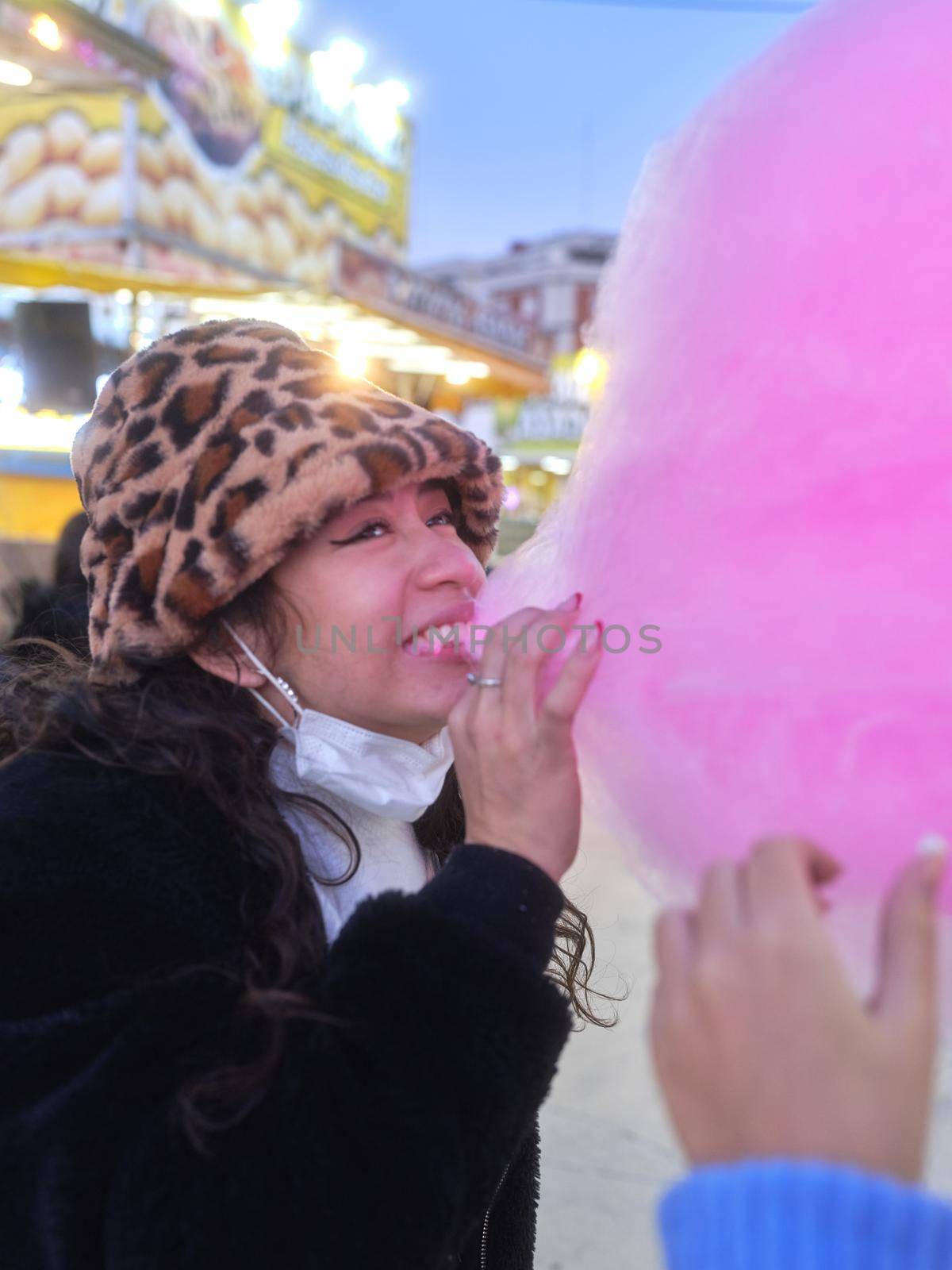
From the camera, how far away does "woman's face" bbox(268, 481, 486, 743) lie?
99 cm

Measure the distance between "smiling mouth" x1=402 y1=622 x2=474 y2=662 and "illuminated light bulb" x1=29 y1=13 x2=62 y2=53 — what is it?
4.73 m

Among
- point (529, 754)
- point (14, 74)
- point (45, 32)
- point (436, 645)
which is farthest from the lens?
point (14, 74)

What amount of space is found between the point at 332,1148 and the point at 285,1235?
0.19 ft

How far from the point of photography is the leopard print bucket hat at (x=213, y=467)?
0.98m

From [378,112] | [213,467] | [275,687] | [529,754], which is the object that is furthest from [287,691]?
[378,112]

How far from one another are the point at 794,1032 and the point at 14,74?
19.3 feet

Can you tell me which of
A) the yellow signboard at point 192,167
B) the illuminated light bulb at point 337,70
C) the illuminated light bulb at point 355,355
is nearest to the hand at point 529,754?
the yellow signboard at point 192,167

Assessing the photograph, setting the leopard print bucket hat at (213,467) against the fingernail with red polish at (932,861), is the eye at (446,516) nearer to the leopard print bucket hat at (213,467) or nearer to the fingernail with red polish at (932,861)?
the leopard print bucket hat at (213,467)

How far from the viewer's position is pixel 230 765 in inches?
36.8

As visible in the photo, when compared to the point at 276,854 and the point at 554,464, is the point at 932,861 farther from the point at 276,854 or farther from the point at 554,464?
the point at 554,464

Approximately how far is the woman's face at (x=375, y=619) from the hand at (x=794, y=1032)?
1.64 ft

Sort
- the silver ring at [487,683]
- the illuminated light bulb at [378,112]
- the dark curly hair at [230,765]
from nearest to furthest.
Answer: the dark curly hair at [230,765], the silver ring at [487,683], the illuminated light bulb at [378,112]

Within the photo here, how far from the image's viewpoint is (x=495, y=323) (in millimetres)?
8234

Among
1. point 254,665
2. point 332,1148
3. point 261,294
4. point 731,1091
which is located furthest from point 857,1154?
point 261,294
